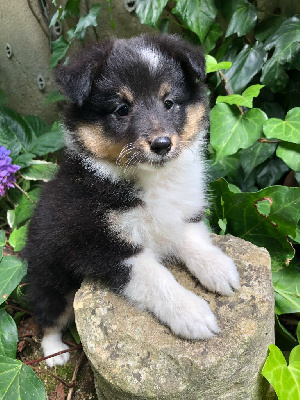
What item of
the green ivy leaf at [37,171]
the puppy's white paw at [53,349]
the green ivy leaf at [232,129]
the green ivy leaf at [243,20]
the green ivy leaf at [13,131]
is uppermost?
the green ivy leaf at [243,20]

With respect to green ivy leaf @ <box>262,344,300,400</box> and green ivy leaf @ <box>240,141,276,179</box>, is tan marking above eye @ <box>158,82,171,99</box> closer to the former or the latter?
green ivy leaf @ <box>240,141,276,179</box>

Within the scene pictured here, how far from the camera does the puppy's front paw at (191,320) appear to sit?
1936 mm

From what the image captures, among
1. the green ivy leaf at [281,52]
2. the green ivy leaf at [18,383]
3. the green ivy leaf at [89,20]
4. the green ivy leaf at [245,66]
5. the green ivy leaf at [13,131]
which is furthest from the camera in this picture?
the green ivy leaf at [13,131]

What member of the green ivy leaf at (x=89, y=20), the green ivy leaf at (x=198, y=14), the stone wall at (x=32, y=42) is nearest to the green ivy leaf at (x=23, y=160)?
the stone wall at (x=32, y=42)

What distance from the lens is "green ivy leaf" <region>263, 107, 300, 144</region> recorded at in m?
2.77

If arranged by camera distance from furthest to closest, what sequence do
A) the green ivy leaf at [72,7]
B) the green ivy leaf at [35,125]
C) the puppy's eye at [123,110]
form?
the green ivy leaf at [35,125], the green ivy leaf at [72,7], the puppy's eye at [123,110]

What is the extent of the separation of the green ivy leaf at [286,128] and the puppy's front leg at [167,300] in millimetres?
1270

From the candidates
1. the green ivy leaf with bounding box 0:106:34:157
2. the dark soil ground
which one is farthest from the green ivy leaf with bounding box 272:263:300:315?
the green ivy leaf with bounding box 0:106:34:157

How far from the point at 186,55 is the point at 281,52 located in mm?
1198

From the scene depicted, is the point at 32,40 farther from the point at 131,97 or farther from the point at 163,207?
the point at 163,207

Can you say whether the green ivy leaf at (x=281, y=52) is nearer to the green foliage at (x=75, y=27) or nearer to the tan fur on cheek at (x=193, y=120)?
the tan fur on cheek at (x=193, y=120)

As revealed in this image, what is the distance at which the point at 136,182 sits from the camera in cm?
224

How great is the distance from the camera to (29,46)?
177 inches

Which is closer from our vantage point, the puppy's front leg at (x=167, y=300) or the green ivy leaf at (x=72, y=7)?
the puppy's front leg at (x=167, y=300)
